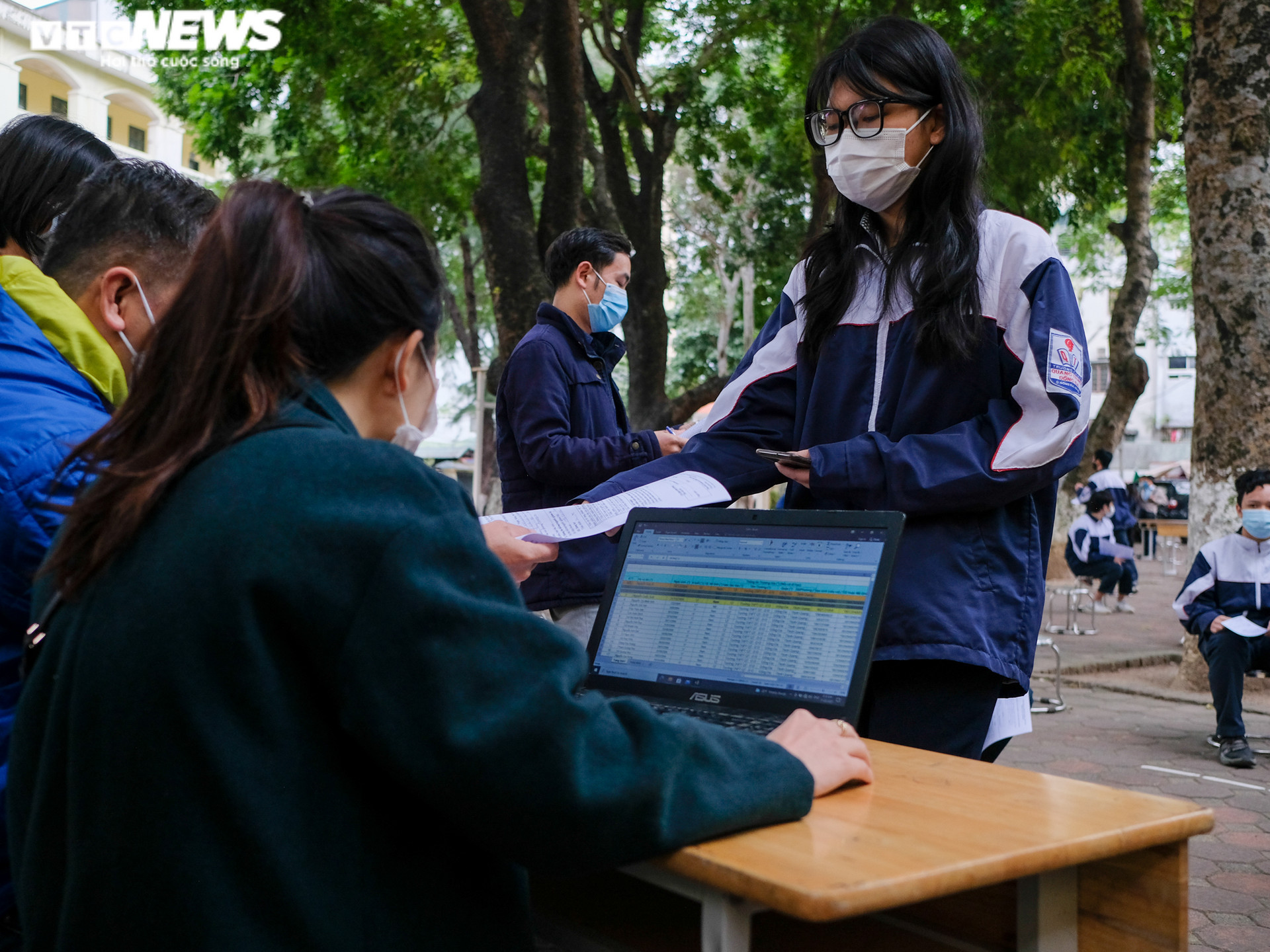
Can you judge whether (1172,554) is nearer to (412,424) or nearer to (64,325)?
(64,325)

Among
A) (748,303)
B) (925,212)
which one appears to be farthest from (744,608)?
(748,303)

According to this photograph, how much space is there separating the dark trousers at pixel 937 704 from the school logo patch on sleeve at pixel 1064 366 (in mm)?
473

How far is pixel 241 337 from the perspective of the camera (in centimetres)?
130

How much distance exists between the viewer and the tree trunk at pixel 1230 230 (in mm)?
7520

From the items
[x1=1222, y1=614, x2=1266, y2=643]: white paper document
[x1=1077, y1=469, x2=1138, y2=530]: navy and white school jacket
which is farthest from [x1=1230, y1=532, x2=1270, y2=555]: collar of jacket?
[x1=1077, y1=469, x2=1138, y2=530]: navy and white school jacket

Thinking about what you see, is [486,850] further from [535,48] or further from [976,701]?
[535,48]

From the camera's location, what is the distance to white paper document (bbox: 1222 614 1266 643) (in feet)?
20.6

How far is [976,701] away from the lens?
203 cm

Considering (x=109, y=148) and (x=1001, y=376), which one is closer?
(x=1001, y=376)

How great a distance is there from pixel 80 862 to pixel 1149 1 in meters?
13.3

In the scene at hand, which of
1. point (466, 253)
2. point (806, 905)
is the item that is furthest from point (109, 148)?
point (466, 253)

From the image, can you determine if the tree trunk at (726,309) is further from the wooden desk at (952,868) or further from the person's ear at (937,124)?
the wooden desk at (952,868)

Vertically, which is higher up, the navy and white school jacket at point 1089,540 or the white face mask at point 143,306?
the white face mask at point 143,306

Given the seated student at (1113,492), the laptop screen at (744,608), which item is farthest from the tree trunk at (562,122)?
the seated student at (1113,492)
